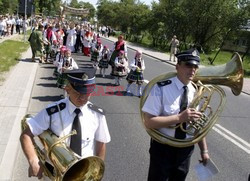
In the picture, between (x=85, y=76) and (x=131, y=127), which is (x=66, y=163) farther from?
(x=131, y=127)

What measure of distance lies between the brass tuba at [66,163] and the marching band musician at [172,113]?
0.93 meters

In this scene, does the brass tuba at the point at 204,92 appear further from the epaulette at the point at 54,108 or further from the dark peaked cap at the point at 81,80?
the epaulette at the point at 54,108

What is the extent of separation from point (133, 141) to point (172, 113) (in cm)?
343

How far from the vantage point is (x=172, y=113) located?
11.2 ft

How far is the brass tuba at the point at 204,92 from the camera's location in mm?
3471

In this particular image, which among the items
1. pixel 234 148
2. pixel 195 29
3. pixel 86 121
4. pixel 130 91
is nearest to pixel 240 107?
pixel 130 91

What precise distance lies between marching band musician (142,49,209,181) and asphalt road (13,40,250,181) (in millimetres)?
1708

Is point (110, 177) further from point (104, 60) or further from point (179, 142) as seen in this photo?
point (104, 60)

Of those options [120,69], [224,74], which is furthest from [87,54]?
[224,74]

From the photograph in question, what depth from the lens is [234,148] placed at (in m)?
6.85

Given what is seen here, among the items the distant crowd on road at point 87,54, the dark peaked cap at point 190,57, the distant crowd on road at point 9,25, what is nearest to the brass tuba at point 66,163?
the dark peaked cap at point 190,57

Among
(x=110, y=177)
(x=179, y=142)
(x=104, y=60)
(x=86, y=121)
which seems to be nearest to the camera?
(x=86, y=121)

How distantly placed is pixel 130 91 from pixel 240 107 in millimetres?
3675

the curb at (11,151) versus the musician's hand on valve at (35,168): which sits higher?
the musician's hand on valve at (35,168)
